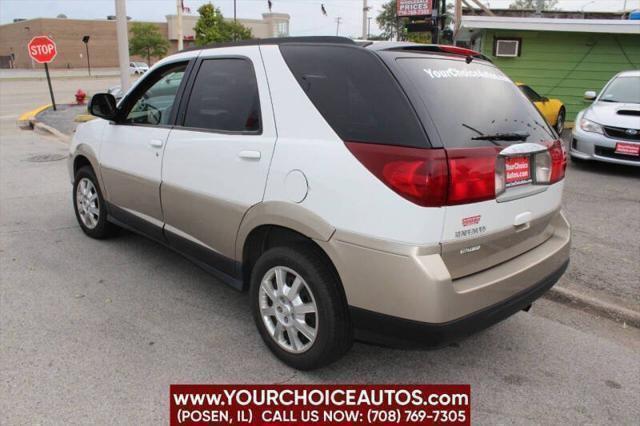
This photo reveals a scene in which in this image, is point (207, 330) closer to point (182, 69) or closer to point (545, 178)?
point (182, 69)

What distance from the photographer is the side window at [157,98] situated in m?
4.00

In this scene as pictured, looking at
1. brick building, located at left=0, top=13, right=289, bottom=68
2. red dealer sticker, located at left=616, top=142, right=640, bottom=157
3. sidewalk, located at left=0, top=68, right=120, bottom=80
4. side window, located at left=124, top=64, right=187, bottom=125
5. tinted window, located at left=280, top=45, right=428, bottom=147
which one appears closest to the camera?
tinted window, located at left=280, top=45, right=428, bottom=147

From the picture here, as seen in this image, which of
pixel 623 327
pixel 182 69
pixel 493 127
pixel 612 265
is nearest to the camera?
pixel 493 127

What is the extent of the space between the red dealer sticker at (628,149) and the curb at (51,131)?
10717 millimetres

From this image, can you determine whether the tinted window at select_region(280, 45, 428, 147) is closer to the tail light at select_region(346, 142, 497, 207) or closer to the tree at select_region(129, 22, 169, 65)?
the tail light at select_region(346, 142, 497, 207)

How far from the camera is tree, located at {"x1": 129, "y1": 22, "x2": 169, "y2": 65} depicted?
66.4 metres

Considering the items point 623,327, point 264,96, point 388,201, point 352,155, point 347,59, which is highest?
point 347,59

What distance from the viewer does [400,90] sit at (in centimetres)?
255

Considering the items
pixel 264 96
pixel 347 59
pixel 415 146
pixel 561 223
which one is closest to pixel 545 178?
pixel 561 223

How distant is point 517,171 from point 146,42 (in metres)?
70.8

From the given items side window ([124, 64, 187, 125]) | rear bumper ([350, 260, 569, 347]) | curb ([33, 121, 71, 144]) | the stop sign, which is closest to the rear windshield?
rear bumper ([350, 260, 569, 347])

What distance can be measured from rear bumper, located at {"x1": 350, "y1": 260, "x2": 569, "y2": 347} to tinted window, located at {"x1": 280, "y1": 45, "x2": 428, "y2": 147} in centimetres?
84

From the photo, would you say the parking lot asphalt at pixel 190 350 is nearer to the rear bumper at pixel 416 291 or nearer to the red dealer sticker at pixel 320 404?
the red dealer sticker at pixel 320 404

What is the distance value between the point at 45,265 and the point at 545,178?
4.05m
